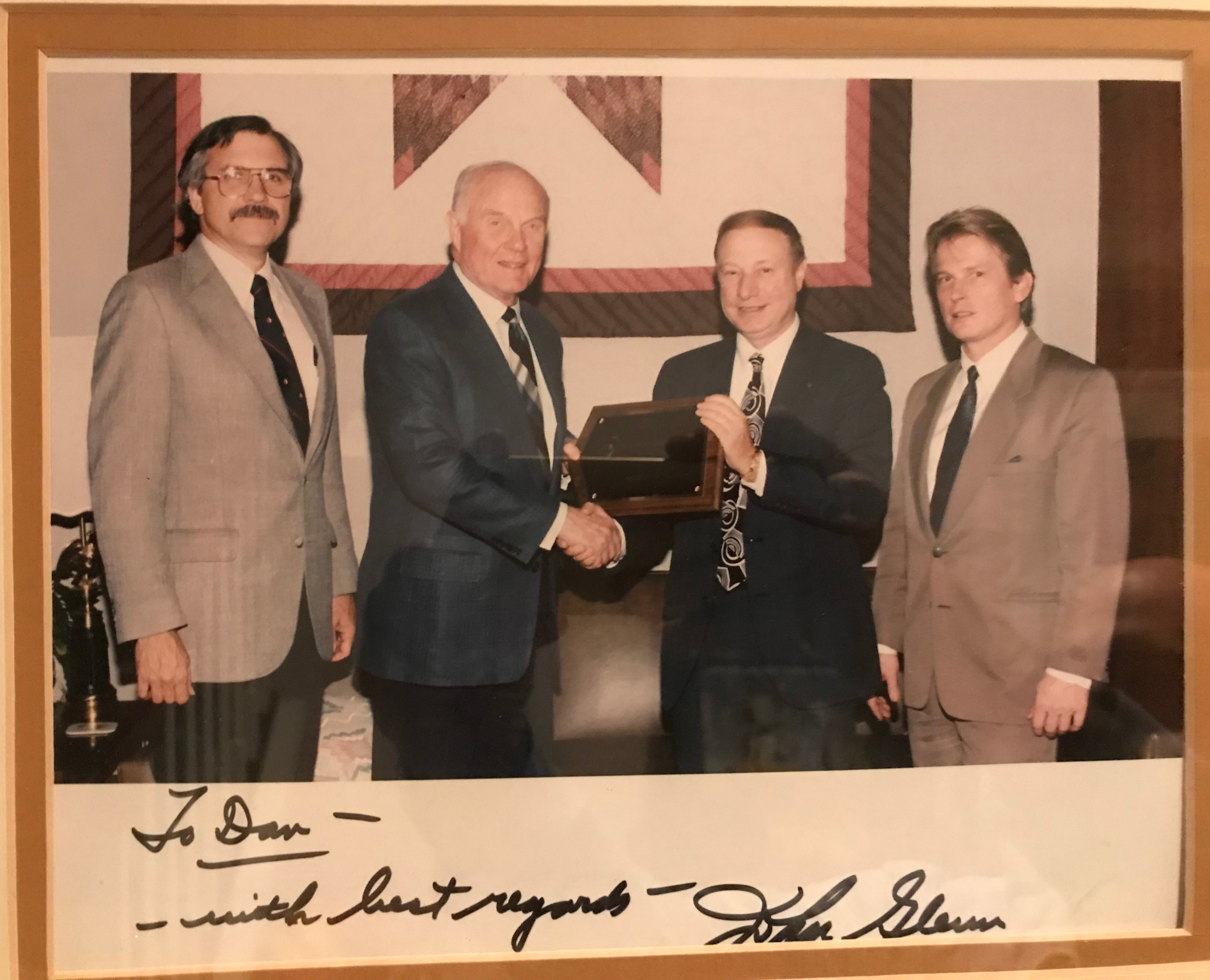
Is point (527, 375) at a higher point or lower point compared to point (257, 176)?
lower

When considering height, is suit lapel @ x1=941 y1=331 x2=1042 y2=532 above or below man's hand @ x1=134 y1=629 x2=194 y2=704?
Result: above

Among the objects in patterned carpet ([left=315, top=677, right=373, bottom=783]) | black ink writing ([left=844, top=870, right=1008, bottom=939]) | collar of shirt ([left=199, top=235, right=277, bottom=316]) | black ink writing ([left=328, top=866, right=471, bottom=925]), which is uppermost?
collar of shirt ([left=199, top=235, right=277, bottom=316])

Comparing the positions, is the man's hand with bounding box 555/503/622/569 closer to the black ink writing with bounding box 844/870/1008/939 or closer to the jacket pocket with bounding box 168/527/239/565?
the jacket pocket with bounding box 168/527/239/565

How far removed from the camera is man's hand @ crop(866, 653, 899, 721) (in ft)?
4.03

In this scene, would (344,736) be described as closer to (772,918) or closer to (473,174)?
(772,918)

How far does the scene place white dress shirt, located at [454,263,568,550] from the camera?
1188 mm

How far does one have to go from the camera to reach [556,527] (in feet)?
3.90

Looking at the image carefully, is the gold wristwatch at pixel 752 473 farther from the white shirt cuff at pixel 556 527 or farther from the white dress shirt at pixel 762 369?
the white shirt cuff at pixel 556 527

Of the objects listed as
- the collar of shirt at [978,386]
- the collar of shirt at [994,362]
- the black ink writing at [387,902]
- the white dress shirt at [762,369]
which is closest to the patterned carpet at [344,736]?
the black ink writing at [387,902]

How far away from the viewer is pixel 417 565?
1.18 meters

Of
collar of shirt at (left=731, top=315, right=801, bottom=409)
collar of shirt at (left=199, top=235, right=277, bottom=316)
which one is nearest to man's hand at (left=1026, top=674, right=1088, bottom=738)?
collar of shirt at (left=731, top=315, right=801, bottom=409)

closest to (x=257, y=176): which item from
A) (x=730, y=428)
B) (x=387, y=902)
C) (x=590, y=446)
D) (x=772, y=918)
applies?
(x=590, y=446)

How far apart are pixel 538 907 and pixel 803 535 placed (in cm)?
57
